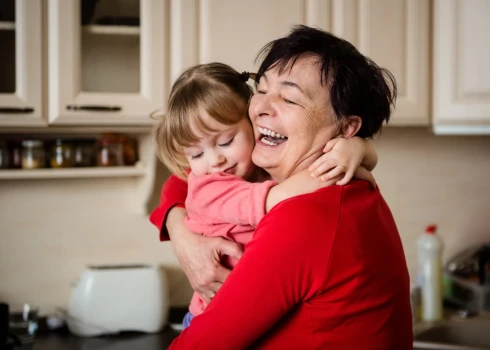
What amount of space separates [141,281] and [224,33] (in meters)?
0.92

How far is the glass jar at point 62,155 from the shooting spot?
2162 millimetres

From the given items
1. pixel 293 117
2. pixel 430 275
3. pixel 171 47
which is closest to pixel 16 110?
pixel 171 47

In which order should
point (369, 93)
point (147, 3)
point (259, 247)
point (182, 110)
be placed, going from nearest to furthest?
point (259, 247) → point (369, 93) → point (182, 110) → point (147, 3)

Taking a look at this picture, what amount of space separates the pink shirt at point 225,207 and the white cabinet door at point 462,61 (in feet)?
4.15

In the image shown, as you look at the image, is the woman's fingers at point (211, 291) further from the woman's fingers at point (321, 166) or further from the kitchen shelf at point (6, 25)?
the kitchen shelf at point (6, 25)

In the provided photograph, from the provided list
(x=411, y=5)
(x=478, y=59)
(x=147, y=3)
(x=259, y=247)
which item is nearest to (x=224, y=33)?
(x=147, y=3)

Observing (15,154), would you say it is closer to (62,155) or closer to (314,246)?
(62,155)

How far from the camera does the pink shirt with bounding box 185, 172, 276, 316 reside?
102cm

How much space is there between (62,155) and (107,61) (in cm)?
44

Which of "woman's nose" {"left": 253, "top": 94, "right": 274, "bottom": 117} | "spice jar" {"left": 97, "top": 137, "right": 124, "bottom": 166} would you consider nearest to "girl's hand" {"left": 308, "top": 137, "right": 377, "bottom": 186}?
"woman's nose" {"left": 253, "top": 94, "right": 274, "bottom": 117}

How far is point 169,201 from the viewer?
1465mm

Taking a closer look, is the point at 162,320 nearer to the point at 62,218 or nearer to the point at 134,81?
the point at 62,218

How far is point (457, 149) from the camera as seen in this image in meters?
2.71

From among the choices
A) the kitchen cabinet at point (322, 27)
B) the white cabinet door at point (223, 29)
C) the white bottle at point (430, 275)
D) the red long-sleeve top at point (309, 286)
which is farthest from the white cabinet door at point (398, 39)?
the red long-sleeve top at point (309, 286)
